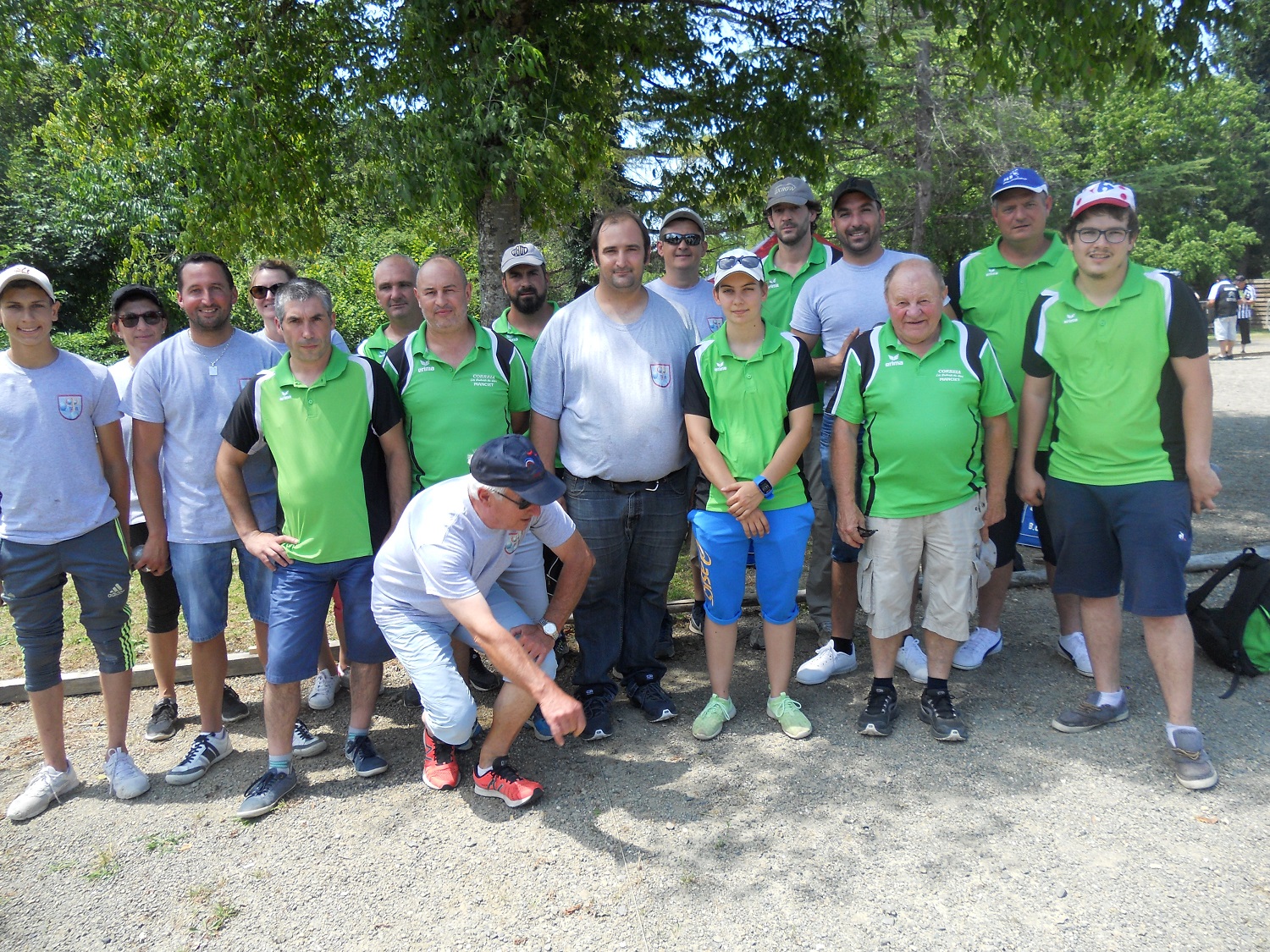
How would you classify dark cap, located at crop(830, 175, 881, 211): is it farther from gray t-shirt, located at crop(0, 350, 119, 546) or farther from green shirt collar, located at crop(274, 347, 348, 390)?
gray t-shirt, located at crop(0, 350, 119, 546)

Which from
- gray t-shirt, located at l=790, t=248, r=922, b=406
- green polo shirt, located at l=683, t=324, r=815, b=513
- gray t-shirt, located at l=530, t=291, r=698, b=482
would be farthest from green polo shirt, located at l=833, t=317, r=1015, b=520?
gray t-shirt, located at l=530, t=291, r=698, b=482

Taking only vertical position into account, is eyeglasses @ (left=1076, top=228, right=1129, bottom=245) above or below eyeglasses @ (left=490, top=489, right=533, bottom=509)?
above

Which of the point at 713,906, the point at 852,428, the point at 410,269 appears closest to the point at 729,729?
the point at 713,906

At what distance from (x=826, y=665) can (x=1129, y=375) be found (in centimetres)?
199

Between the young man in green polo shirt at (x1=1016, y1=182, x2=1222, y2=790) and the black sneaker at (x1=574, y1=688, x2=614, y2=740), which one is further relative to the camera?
the black sneaker at (x1=574, y1=688, x2=614, y2=740)

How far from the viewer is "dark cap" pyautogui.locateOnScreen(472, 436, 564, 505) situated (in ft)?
11.0

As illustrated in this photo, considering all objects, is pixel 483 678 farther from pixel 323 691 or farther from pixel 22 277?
pixel 22 277

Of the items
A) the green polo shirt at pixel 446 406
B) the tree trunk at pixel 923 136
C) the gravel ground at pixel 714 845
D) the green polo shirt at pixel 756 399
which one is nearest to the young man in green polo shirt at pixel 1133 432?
the gravel ground at pixel 714 845

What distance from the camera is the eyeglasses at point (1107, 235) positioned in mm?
3725

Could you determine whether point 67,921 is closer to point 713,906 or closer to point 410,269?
point 713,906

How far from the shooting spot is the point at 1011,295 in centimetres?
459

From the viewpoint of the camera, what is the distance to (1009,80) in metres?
6.00

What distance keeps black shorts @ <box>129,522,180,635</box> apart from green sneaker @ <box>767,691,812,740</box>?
293 cm

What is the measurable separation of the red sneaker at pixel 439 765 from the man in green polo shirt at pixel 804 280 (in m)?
2.19
